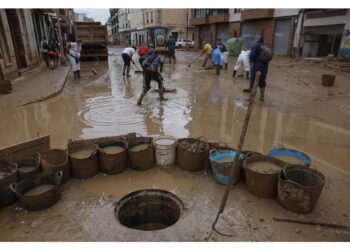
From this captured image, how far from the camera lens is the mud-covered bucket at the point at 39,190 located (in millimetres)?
2943

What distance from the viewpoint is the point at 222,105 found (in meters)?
7.52

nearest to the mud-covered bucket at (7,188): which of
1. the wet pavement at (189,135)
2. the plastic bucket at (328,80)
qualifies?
the wet pavement at (189,135)

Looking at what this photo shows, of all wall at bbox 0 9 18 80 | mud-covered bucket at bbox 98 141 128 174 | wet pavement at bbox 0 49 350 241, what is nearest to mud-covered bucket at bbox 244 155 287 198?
wet pavement at bbox 0 49 350 241

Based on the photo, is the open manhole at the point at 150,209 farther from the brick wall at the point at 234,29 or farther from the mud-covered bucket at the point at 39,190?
the brick wall at the point at 234,29

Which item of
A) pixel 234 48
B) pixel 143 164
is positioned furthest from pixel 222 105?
pixel 234 48

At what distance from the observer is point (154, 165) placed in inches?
157

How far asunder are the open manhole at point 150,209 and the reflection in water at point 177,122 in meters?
2.05

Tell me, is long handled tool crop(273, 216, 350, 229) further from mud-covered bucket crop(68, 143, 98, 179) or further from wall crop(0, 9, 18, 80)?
wall crop(0, 9, 18, 80)

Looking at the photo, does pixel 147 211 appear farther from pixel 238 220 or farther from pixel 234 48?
pixel 234 48

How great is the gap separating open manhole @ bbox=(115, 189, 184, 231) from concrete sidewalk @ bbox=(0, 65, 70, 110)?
17.3 feet

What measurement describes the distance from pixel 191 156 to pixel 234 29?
2935 centimetres

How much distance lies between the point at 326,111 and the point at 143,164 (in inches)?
220

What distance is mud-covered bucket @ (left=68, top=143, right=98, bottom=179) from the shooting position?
357 centimetres

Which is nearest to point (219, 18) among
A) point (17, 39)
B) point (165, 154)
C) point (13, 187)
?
point (17, 39)
